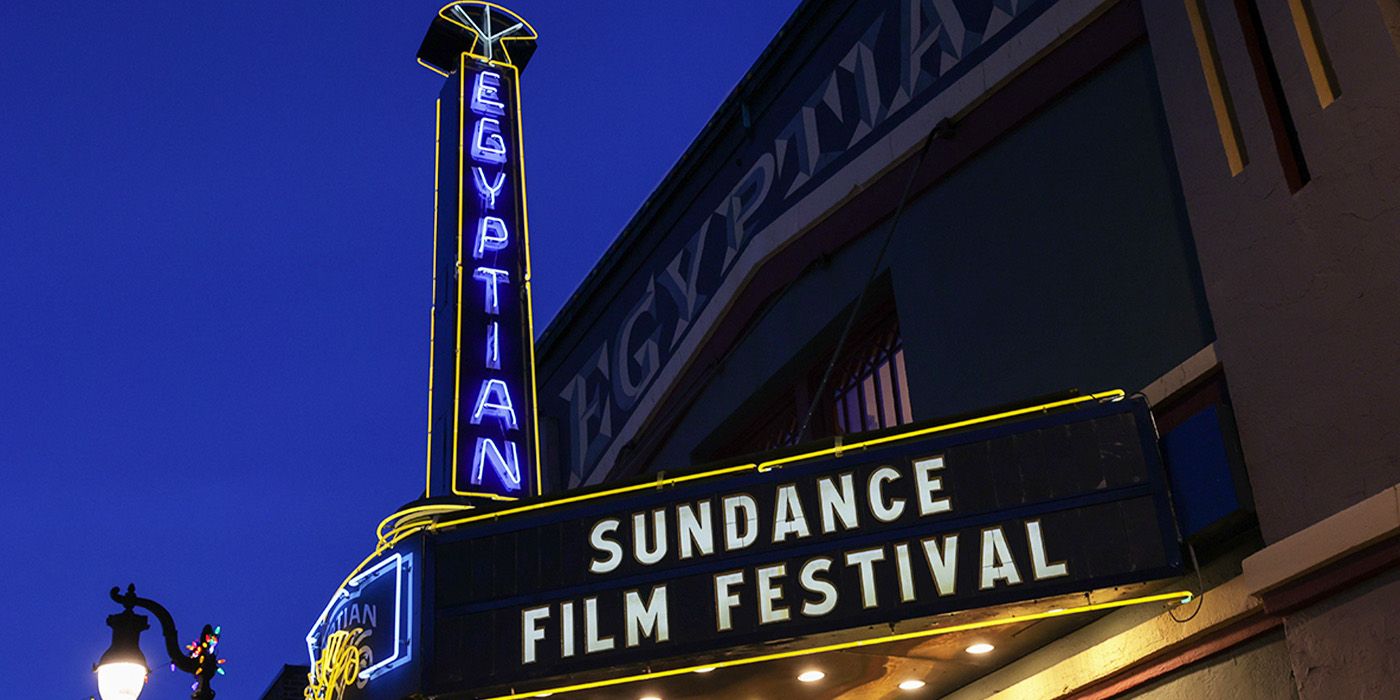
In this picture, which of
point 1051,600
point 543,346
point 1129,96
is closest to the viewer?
point 1051,600

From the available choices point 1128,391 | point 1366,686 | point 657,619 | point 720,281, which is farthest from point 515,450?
point 1366,686

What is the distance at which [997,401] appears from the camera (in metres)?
10.7

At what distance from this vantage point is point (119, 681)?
12703 mm

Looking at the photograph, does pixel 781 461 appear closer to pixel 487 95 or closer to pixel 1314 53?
pixel 1314 53

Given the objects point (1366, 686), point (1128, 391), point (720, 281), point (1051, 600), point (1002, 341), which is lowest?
point (1366, 686)

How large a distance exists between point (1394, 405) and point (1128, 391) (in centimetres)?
223

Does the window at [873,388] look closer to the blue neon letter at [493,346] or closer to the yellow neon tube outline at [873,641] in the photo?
the blue neon letter at [493,346]

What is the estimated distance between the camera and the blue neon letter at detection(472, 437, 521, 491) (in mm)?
13002

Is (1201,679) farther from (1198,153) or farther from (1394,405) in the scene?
(1198,153)

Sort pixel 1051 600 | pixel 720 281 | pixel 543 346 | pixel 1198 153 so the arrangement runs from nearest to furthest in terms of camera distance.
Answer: pixel 1051 600
pixel 1198 153
pixel 720 281
pixel 543 346

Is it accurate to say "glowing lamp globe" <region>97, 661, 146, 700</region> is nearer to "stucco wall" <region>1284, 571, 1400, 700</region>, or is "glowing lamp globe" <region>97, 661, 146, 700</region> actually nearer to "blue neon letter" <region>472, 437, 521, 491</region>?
"blue neon letter" <region>472, 437, 521, 491</region>

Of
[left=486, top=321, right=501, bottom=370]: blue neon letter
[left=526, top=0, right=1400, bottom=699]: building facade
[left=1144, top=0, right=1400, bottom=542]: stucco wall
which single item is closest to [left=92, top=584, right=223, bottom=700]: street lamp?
[left=486, top=321, right=501, bottom=370]: blue neon letter

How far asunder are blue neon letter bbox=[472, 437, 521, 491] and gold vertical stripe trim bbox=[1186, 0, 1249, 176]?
704cm

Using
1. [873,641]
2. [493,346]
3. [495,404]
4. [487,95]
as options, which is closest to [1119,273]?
[873,641]
